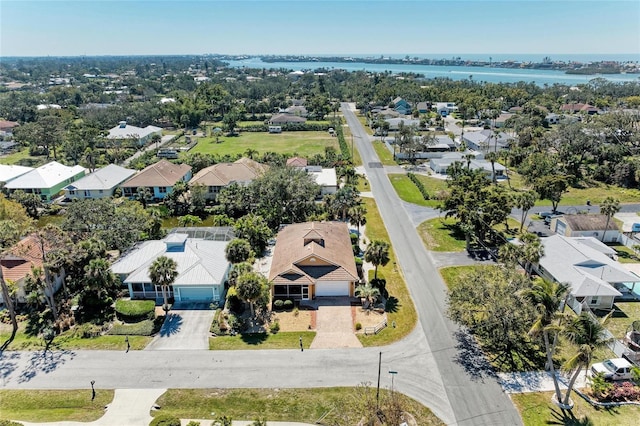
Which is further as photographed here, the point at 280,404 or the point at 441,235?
the point at 441,235

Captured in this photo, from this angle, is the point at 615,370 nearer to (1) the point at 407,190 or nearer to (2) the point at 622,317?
(2) the point at 622,317

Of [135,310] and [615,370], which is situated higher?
[135,310]

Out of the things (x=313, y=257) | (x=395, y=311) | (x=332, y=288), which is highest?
(x=313, y=257)

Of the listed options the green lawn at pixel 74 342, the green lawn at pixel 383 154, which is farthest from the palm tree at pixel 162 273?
the green lawn at pixel 383 154

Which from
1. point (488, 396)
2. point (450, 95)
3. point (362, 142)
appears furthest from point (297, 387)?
point (450, 95)

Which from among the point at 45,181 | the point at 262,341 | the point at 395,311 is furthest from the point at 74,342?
the point at 45,181

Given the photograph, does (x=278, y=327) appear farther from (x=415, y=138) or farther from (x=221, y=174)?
(x=415, y=138)
